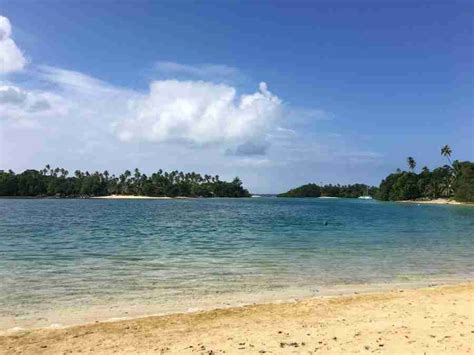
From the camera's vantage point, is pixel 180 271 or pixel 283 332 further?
pixel 180 271

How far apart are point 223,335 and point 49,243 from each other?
2536 centimetres

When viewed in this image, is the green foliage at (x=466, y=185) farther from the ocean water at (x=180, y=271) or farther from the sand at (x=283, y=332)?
the sand at (x=283, y=332)

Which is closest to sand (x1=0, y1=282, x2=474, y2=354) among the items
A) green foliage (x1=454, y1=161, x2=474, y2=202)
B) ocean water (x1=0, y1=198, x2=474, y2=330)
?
ocean water (x1=0, y1=198, x2=474, y2=330)

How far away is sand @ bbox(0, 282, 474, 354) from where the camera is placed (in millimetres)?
9234

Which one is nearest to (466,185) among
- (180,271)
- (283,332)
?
(180,271)

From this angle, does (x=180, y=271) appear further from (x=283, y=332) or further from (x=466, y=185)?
(x=466, y=185)

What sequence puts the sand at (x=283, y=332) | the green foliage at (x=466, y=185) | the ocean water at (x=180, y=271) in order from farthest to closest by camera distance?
1. the green foliage at (x=466, y=185)
2. the ocean water at (x=180, y=271)
3. the sand at (x=283, y=332)

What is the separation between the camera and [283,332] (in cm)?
1046

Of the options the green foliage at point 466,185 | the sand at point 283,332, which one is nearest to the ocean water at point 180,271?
the sand at point 283,332

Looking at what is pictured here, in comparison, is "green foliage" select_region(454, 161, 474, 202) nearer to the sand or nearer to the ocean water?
the ocean water

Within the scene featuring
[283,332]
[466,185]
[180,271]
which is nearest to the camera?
[283,332]

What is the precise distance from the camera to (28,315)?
492 inches

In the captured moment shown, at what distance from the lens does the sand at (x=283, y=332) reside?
923cm

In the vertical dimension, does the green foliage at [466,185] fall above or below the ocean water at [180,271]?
above
